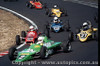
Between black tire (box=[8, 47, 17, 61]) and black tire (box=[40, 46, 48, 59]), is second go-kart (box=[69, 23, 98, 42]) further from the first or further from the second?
black tire (box=[8, 47, 17, 61])

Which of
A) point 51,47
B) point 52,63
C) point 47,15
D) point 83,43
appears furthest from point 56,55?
point 47,15

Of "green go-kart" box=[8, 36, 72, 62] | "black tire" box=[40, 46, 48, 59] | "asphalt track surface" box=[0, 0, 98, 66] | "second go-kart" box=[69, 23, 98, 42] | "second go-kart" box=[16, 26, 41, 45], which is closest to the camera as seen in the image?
"black tire" box=[40, 46, 48, 59]

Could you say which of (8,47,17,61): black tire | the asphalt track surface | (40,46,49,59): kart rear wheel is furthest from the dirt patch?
(40,46,49,59): kart rear wheel

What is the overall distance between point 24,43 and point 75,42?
12.2ft

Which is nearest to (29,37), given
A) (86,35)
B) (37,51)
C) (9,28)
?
(86,35)

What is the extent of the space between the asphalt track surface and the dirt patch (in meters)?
1.68

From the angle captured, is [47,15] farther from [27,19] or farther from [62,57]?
[62,57]

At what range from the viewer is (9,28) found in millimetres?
26125

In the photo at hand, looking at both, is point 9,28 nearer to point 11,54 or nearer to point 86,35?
point 86,35

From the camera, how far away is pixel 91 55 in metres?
16.9

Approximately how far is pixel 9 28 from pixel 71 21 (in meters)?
6.33

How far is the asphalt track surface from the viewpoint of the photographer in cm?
1676

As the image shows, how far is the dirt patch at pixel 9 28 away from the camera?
22.0 m

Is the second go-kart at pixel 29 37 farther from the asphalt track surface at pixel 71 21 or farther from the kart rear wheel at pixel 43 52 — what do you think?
the kart rear wheel at pixel 43 52
